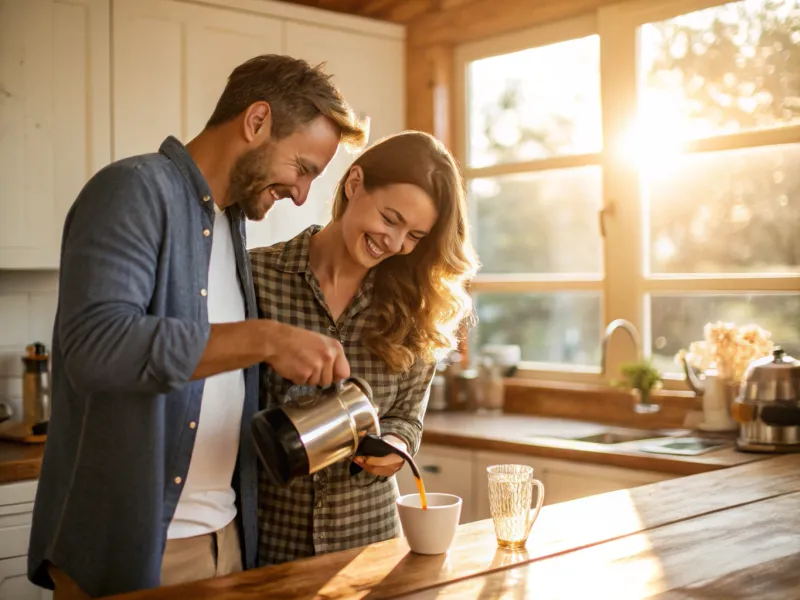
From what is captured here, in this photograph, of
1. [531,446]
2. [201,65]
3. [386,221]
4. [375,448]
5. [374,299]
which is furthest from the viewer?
[201,65]

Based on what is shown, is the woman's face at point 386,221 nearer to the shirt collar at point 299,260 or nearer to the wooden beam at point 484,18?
the shirt collar at point 299,260

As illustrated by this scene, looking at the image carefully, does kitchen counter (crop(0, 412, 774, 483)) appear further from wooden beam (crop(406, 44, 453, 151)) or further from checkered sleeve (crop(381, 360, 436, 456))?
wooden beam (crop(406, 44, 453, 151))

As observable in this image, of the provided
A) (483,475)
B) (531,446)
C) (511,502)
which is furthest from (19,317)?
(511,502)

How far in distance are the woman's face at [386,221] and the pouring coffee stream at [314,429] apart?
416mm

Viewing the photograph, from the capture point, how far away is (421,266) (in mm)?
2105

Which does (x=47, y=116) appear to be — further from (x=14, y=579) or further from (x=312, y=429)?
(x=312, y=429)

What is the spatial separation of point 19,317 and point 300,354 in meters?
2.35

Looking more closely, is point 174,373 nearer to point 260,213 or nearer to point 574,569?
point 260,213

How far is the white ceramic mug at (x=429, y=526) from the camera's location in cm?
158

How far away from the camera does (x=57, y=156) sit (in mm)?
3295

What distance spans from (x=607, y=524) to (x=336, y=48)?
8.80ft

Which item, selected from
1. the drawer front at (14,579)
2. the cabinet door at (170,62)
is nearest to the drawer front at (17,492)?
the drawer front at (14,579)

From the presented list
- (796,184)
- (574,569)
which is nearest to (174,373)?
(574,569)

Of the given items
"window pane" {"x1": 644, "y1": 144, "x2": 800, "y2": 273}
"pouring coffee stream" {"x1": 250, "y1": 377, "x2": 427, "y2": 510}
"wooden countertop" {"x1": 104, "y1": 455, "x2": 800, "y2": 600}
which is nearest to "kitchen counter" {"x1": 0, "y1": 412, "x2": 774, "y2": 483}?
"window pane" {"x1": 644, "y1": 144, "x2": 800, "y2": 273}
